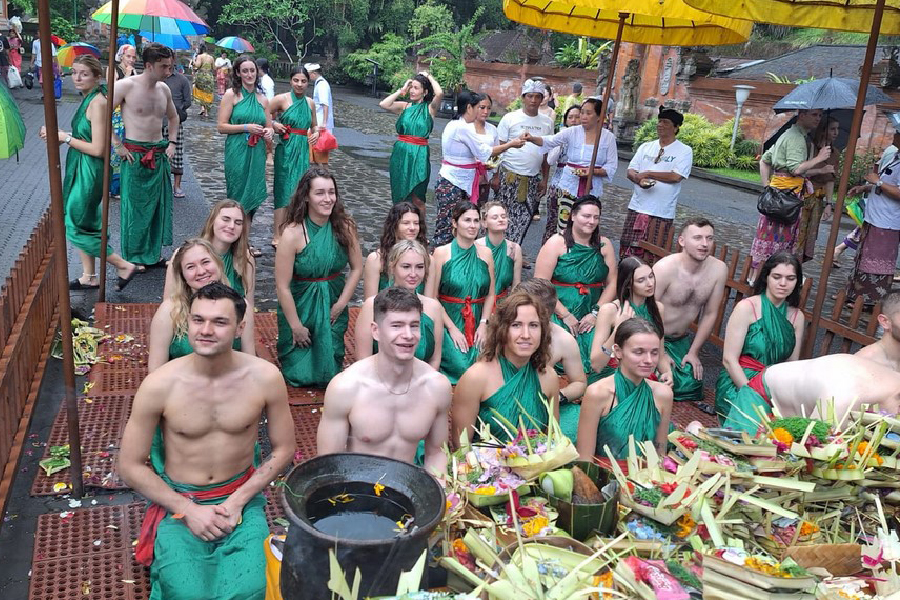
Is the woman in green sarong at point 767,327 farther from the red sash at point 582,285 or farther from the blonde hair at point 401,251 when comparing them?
the blonde hair at point 401,251

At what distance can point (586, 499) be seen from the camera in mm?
2596

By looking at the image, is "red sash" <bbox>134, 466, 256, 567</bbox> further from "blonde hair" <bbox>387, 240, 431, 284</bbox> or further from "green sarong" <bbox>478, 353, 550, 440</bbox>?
"blonde hair" <bbox>387, 240, 431, 284</bbox>

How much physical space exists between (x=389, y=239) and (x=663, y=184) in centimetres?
345

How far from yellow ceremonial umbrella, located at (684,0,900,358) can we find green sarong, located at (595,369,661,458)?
1467 mm

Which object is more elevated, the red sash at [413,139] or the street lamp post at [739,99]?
the street lamp post at [739,99]

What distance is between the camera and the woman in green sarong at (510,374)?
4.02 m

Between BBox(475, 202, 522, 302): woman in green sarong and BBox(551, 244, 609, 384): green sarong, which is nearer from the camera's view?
BBox(475, 202, 522, 302): woman in green sarong

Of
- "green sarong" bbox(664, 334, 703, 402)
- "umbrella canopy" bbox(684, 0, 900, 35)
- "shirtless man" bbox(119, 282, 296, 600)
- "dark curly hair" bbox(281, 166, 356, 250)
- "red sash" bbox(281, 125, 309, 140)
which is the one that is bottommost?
"green sarong" bbox(664, 334, 703, 402)

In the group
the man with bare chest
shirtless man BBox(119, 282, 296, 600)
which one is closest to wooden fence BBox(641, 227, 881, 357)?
the man with bare chest

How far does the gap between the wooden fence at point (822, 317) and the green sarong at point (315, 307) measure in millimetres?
3290

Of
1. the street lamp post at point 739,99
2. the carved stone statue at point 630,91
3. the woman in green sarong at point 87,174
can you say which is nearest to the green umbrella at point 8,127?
the woman in green sarong at point 87,174

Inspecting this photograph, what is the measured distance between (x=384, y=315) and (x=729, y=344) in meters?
3.05

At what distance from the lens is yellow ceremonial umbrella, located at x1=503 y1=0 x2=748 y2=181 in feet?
21.1

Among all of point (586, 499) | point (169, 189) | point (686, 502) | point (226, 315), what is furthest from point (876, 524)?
point (169, 189)
